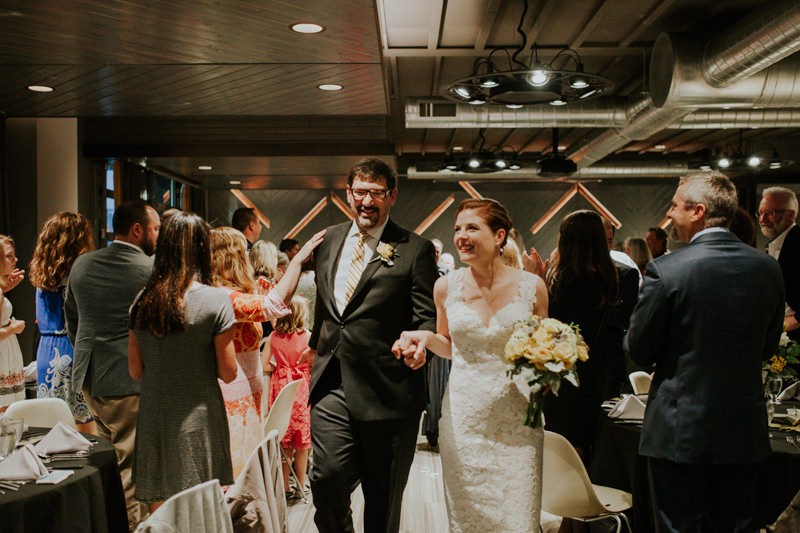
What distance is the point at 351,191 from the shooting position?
3.29 m

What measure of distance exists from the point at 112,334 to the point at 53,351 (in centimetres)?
91

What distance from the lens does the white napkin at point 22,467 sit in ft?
8.57

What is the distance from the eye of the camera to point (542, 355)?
2.78 metres

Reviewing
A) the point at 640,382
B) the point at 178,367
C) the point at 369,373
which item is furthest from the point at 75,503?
the point at 640,382

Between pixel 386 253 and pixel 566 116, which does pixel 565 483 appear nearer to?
pixel 386 253

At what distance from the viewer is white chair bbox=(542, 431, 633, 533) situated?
129 inches

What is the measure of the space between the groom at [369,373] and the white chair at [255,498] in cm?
64

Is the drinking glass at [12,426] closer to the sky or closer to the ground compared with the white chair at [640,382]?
closer to the sky

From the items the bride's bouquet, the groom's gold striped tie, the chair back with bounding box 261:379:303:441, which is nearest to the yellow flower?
the groom's gold striped tie

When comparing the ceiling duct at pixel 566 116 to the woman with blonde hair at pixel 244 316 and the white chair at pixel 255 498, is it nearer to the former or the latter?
the woman with blonde hair at pixel 244 316

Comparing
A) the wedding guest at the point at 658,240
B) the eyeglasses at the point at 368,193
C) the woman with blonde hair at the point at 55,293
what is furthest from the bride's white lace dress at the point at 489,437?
the wedding guest at the point at 658,240

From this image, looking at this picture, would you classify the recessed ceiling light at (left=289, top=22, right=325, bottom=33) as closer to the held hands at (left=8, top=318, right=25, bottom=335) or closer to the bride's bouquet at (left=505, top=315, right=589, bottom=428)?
the held hands at (left=8, top=318, right=25, bottom=335)

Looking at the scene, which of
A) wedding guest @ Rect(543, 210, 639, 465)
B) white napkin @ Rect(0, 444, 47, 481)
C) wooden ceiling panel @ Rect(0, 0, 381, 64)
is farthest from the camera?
wooden ceiling panel @ Rect(0, 0, 381, 64)

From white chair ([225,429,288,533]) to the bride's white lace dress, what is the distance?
88cm
